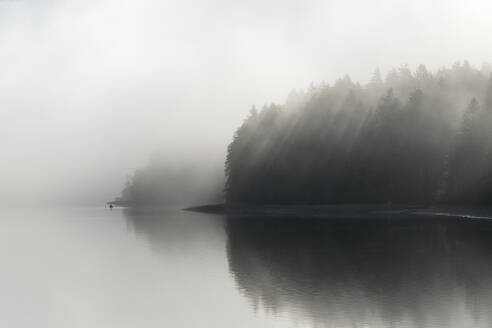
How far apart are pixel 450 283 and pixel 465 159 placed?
226ft

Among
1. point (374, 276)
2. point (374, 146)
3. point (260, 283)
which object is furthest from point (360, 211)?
point (260, 283)

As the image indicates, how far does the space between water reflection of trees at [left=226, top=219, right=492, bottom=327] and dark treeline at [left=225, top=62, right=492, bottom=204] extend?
36.8 meters

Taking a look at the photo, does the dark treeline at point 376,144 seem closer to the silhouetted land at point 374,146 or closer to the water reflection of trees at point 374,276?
the silhouetted land at point 374,146

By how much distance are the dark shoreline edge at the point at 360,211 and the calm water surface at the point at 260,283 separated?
102 ft

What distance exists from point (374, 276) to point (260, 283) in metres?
7.29

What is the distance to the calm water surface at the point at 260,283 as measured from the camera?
94.0ft

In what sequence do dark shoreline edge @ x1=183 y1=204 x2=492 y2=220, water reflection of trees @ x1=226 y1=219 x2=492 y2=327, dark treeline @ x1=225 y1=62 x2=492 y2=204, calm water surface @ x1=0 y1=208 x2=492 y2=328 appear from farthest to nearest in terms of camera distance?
dark treeline @ x1=225 y1=62 x2=492 y2=204 < dark shoreline edge @ x1=183 y1=204 x2=492 y2=220 < calm water surface @ x1=0 y1=208 x2=492 y2=328 < water reflection of trees @ x1=226 y1=219 x2=492 y2=327

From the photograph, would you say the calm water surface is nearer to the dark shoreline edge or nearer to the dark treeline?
the dark shoreline edge

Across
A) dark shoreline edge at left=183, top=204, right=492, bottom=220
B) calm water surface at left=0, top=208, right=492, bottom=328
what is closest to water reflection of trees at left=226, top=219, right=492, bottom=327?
calm water surface at left=0, top=208, right=492, bottom=328

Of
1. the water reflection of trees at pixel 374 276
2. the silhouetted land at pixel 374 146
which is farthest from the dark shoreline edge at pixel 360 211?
the water reflection of trees at pixel 374 276

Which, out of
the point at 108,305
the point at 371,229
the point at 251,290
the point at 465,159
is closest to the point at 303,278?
the point at 251,290

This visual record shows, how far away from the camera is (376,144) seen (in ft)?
399

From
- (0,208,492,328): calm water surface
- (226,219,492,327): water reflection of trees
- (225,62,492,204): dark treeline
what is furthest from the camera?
(225,62,492,204): dark treeline

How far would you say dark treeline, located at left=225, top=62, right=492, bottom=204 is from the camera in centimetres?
10300
